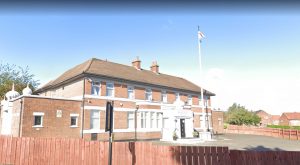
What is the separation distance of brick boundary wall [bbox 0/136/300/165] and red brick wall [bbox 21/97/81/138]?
27.5 ft

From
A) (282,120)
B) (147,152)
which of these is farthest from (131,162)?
(282,120)

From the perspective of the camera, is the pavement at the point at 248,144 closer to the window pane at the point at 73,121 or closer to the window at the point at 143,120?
the window at the point at 143,120

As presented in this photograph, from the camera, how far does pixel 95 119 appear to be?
24953mm

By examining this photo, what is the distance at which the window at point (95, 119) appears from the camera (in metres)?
24.7

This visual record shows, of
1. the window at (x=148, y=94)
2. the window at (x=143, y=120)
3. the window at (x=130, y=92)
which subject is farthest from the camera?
the window at (x=148, y=94)

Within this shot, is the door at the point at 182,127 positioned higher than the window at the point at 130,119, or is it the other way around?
the window at the point at 130,119

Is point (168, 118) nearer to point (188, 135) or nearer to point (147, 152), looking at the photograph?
point (188, 135)

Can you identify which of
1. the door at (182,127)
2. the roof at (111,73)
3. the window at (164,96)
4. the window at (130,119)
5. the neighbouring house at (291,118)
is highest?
the roof at (111,73)

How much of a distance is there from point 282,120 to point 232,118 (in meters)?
47.5

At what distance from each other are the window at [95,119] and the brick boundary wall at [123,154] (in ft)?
39.9

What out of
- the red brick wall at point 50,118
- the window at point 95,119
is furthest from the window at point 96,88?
the red brick wall at point 50,118

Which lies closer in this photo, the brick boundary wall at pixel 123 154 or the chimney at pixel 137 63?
the brick boundary wall at pixel 123 154

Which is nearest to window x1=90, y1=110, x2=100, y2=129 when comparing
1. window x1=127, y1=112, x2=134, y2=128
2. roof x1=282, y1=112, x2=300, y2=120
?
window x1=127, y1=112, x2=134, y2=128

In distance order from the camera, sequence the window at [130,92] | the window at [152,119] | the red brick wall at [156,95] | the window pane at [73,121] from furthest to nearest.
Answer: the red brick wall at [156,95], the window at [152,119], the window at [130,92], the window pane at [73,121]
